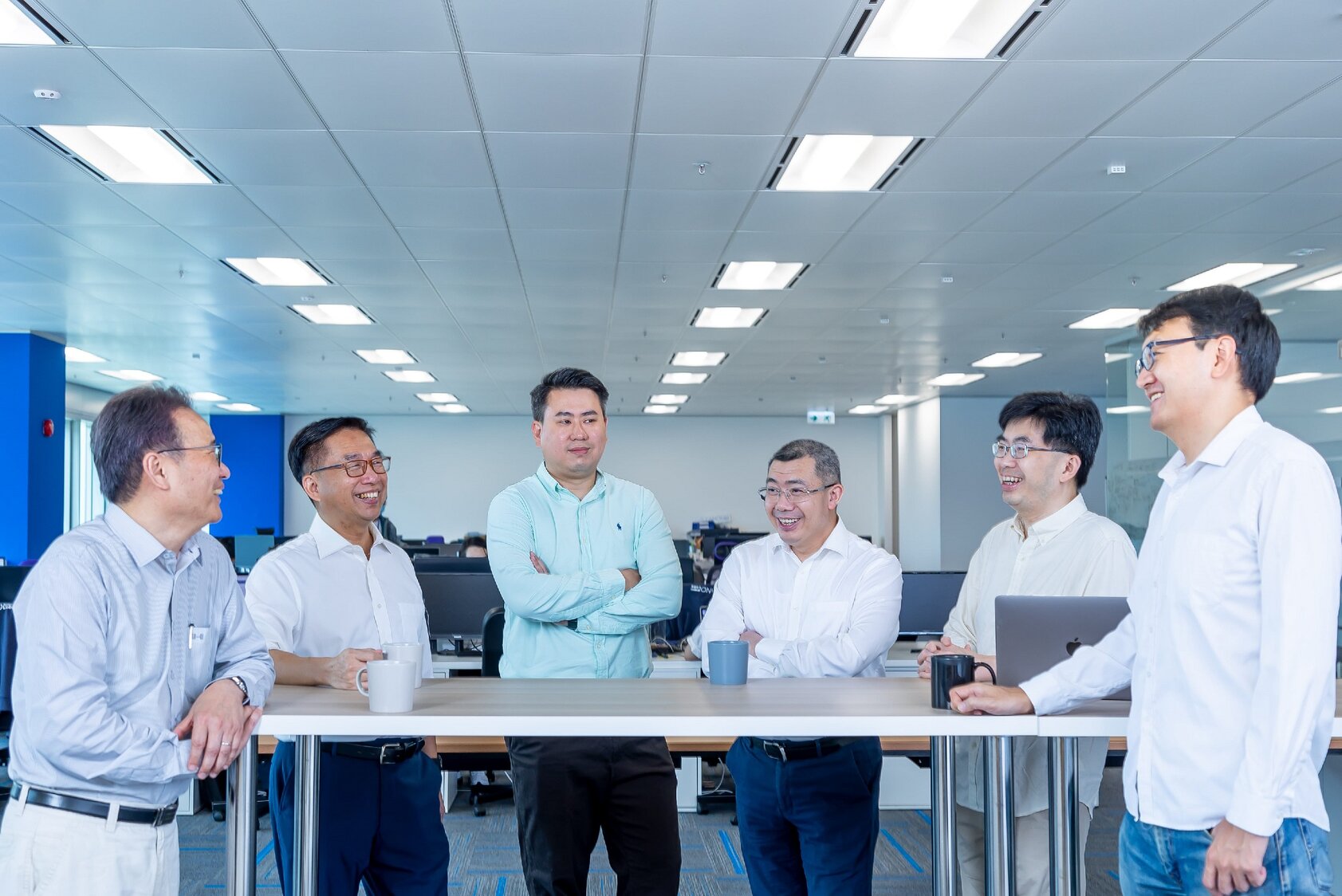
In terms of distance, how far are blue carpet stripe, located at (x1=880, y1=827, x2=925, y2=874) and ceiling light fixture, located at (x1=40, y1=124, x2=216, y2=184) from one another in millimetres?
4534

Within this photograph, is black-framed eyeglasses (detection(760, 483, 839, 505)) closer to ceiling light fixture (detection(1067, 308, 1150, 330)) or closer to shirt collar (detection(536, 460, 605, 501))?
shirt collar (detection(536, 460, 605, 501))

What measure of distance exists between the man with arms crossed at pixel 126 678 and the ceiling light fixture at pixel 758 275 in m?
5.87

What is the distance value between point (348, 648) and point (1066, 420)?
5.82 feet

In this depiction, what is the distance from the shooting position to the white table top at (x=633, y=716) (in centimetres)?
176

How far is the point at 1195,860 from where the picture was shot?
1.56 metres

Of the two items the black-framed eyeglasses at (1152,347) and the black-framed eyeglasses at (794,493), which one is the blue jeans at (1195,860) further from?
the black-framed eyeglasses at (794,493)

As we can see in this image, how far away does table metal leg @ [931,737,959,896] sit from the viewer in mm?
2072

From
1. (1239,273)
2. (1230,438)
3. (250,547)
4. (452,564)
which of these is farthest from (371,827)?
(1239,273)

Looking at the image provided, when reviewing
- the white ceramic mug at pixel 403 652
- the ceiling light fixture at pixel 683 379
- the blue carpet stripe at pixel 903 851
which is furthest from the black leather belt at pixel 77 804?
the ceiling light fixture at pixel 683 379

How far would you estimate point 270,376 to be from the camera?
1344cm

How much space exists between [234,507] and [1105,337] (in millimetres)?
14252

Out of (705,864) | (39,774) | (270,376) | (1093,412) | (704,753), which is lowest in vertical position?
(705,864)

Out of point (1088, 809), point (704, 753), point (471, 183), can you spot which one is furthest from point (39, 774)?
point (471, 183)

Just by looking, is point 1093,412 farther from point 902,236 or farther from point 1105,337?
point 1105,337
